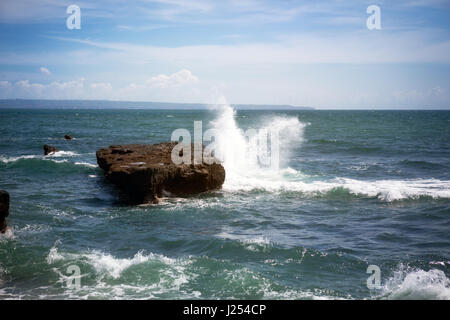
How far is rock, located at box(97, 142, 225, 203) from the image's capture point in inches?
547

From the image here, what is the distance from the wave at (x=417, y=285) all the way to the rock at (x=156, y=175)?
828cm

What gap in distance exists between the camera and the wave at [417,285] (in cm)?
761

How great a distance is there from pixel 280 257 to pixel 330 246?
5.05 feet

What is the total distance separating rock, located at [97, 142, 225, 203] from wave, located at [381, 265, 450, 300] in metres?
8.28

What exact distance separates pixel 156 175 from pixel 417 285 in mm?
8792

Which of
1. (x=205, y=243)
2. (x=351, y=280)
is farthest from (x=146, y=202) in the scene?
(x=351, y=280)

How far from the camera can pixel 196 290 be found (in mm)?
7859

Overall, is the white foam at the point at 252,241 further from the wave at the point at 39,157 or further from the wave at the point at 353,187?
the wave at the point at 39,157

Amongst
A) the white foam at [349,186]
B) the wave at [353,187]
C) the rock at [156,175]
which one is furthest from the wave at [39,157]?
the wave at [353,187]

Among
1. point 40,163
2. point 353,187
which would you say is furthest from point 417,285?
point 40,163

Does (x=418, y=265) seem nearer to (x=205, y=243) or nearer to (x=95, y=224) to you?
(x=205, y=243)

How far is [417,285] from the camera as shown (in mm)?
7945
